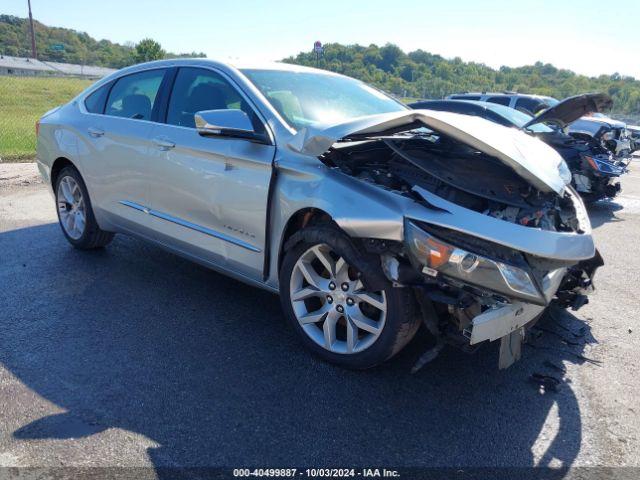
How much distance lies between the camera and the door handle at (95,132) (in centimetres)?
463

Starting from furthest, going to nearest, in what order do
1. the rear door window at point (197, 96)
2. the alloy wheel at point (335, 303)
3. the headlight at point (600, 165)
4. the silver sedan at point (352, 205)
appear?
1. the headlight at point (600, 165)
2. the rear door window at point (197, 96)
3. the alloy wheel at point (335, 303)
4. the silver sedan at point (352, 205)

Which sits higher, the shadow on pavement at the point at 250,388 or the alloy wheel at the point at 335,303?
the alloy wheel at the point at 335,303

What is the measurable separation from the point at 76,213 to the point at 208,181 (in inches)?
88.9

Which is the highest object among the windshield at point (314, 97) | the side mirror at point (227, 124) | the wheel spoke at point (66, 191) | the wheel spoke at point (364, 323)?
the windshield at point (314, 97)

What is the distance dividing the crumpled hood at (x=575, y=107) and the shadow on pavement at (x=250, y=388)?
1626 mm

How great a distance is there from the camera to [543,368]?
3.25 meters

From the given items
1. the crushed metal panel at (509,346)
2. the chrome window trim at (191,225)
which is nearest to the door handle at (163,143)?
the chrome window trim at (191,225)

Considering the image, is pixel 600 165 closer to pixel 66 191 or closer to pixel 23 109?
pixel 66 191

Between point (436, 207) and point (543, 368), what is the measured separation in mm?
1359

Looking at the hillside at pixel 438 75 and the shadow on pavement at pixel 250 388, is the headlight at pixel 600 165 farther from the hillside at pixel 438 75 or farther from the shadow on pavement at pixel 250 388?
the hillside at pixel 438 75

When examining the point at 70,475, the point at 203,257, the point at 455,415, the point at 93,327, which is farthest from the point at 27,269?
the point at 455,415

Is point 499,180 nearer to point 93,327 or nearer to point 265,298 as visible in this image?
point 265,298

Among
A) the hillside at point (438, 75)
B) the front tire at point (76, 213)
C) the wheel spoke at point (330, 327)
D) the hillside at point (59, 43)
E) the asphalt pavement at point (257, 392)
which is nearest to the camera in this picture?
the asphalt pavement at point (257, 392)

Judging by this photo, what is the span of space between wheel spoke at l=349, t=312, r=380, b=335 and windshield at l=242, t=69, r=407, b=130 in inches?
50.1
